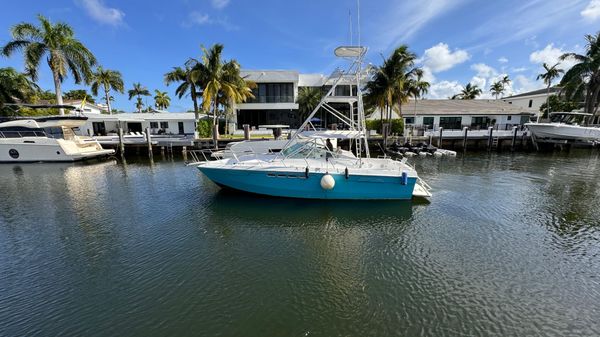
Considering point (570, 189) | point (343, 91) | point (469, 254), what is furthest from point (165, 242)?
A: point (343, 91)

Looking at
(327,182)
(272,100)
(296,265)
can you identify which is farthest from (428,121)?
(296,265)

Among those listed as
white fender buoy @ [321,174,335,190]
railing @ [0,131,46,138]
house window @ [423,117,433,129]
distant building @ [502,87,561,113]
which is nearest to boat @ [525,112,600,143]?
house window @ [423,117,433,129]

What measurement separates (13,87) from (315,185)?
39673 mm

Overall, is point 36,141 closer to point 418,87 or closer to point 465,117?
point 418,87

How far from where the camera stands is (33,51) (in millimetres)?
25484

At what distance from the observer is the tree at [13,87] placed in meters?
30.4

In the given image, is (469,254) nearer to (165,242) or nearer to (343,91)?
(165,242)

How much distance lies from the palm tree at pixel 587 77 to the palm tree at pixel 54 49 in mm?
56216

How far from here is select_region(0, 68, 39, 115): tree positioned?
3041cm

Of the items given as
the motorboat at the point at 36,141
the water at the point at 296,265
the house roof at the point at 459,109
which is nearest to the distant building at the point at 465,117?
the house roof at the point at 459,109

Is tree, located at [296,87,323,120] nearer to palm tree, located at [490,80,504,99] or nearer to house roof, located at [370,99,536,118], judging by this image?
house roof, located at [370,99,536,118]

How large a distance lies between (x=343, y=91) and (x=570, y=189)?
29730 mm

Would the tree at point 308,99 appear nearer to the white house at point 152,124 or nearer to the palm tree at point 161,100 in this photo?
the white house at point 152,124

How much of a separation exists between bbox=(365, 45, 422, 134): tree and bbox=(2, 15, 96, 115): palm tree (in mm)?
31204
